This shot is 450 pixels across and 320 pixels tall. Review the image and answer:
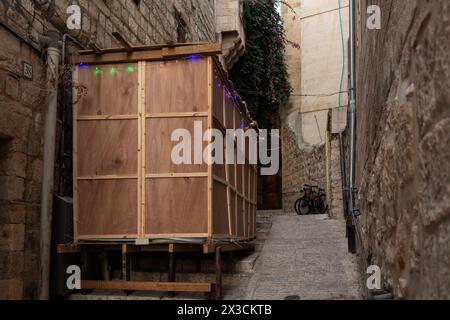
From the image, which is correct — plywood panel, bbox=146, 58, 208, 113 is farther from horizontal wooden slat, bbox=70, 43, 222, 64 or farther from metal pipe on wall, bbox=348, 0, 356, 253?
metal pipe on wall, bbox=348, 0, 356, 253

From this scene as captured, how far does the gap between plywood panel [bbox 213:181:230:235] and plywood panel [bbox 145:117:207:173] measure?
42 cm

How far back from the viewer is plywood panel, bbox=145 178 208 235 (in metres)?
5.30

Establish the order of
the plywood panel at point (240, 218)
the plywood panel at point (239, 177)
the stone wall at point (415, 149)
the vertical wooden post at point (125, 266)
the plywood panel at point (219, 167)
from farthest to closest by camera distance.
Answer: the plywood panel at point (239, 177)
the plywood panel at point (240, 218)
the plywood panel at point (219, 167)
the vertical wooden post at point (125, 266)
the stone wall at point (415, 149)

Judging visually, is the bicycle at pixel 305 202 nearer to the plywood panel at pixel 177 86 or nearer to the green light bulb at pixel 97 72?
the plywood panel at pixel 177 86

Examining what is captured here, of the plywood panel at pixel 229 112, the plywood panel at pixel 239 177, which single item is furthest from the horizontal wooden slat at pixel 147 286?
the plywood panel at pixel 239 177

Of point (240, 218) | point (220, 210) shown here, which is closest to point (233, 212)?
point (240, 218)

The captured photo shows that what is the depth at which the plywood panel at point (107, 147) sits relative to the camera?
5438 mm

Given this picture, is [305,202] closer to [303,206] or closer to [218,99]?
[303,206]

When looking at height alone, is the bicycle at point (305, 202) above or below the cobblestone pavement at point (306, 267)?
above

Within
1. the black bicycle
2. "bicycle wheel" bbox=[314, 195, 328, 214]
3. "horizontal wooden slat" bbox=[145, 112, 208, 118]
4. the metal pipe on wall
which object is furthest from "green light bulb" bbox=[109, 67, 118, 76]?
"bicycle wheel" bbox=[314, 195, 328, 214]

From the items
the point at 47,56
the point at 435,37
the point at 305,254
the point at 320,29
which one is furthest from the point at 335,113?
the point at 435,37
